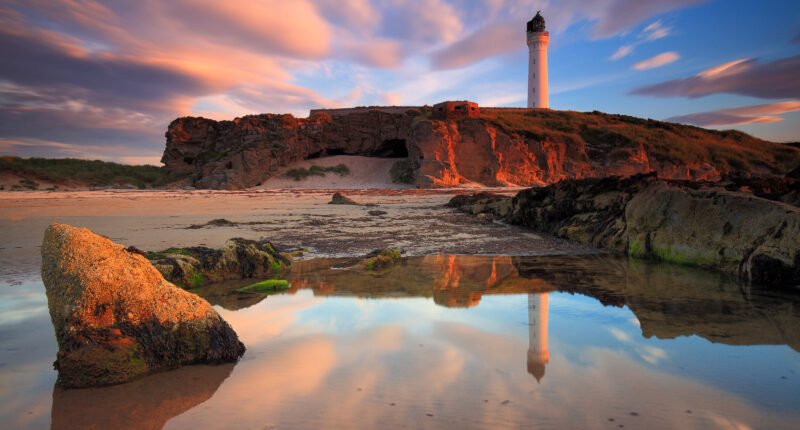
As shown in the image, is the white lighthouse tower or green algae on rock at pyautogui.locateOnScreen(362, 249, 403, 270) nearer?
green algae on rock at pyautogui.locateOnScreen(362, 249, 403, 270)

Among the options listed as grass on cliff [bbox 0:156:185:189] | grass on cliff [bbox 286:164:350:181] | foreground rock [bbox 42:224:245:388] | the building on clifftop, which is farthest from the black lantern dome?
foreground rock [bbox 42:224:245:388]

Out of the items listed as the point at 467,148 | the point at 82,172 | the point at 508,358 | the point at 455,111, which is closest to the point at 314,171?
the point at 455,111

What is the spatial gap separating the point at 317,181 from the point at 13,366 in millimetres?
33736

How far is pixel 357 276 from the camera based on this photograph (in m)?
5.27

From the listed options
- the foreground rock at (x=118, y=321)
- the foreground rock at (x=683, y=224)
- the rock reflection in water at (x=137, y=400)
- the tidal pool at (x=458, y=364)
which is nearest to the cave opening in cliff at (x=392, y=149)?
the foreground rock at (x=683, y=224)

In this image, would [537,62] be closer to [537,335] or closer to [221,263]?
[221,263]

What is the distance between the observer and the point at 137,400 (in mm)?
2219

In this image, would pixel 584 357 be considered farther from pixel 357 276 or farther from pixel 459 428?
pixel 357 276

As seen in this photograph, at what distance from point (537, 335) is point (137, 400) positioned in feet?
8.93

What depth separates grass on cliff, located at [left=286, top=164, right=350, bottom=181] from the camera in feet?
118

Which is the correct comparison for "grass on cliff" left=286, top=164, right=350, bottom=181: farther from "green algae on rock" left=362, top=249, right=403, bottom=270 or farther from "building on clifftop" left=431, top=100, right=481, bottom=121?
"green algae on rock" left=362, top=249, right=403, bottom=270

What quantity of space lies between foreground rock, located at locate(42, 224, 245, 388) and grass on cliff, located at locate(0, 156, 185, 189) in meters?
37.4

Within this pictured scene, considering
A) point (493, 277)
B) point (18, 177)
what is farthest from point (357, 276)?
point (18, 177)

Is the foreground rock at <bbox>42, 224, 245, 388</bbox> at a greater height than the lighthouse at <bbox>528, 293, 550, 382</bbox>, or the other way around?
the foreground rock at <bbox>42, 224, 245, 388</bbox>
